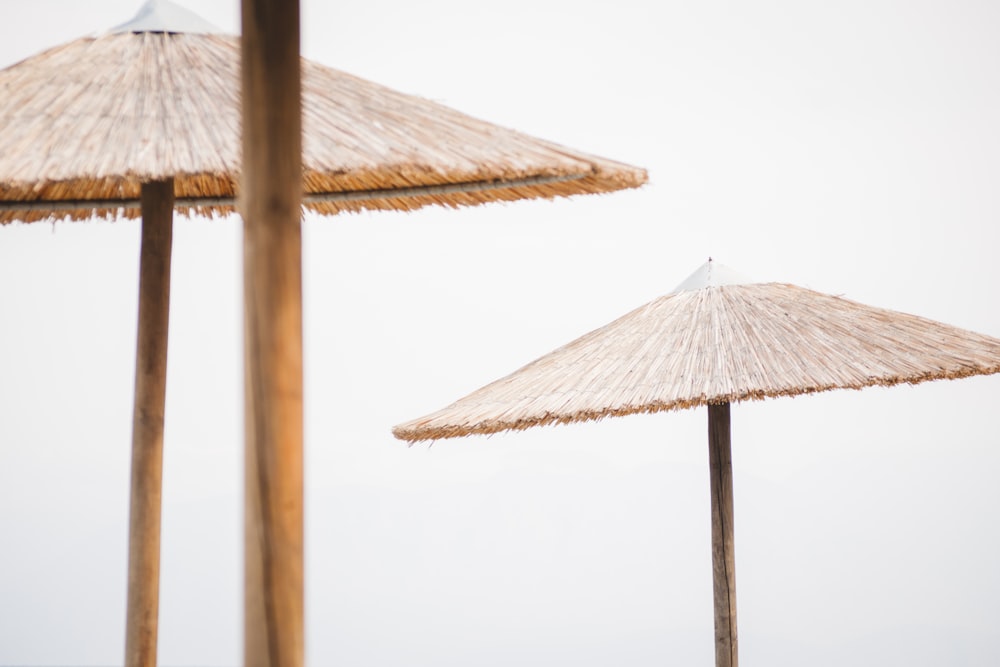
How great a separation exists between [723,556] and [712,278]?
1.06 m

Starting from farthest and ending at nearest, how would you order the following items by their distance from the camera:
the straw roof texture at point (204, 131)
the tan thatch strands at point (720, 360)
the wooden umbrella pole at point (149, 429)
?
the tan thatch strands at point (720, 360) < the wooden umbrella pole at point (149, 429) < the straw roof texture at point (204, 131)

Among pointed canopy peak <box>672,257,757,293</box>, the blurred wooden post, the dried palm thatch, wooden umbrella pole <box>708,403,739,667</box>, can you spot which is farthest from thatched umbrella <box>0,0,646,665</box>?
wooden umbrella pole <box>708,403,739,667</box>

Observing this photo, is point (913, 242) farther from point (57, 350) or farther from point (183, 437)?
point (57, 350)

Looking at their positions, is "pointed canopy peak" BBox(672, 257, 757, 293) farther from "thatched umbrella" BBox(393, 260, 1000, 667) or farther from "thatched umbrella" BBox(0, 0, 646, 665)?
"thatched umbrella" BBox(0, 0, 646, 665)

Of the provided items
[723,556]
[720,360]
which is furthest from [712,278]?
[723,556]

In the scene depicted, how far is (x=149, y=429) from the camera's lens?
3.37m

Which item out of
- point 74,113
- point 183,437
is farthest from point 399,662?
point 74,113

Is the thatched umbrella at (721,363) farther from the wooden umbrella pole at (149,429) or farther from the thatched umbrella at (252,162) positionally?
the wooden umbrella pole at (149,429)

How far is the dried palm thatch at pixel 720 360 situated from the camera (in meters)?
4.18

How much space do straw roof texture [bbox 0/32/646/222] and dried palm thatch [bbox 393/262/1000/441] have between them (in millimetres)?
1254

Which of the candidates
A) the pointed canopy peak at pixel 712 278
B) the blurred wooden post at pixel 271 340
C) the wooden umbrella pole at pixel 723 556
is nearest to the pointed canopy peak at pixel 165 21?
the blurred wooden post at pixel 271 340

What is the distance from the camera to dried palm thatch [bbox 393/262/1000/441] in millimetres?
4176

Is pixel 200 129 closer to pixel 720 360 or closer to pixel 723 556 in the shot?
pixel 720 360

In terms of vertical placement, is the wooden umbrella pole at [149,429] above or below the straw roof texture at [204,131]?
below
